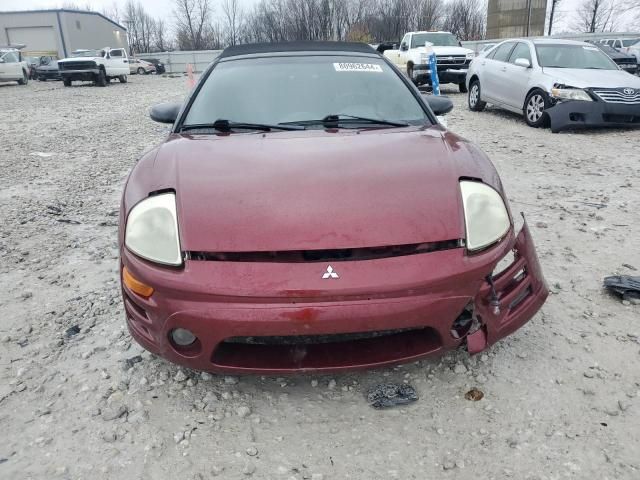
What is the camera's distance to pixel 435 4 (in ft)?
182

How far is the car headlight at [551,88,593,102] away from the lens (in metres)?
7.69

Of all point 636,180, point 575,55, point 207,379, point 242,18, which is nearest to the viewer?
point 207,379

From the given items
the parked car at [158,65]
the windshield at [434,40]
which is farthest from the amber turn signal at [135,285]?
the parked car at [158,65]

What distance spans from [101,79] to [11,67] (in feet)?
15.0

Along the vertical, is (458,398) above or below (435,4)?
below

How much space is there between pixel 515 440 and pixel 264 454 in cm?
88

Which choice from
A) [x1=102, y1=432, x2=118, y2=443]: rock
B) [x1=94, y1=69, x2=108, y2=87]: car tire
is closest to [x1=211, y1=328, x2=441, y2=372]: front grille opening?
[x1=102, y1=432, x2=118, y2=443]: rock

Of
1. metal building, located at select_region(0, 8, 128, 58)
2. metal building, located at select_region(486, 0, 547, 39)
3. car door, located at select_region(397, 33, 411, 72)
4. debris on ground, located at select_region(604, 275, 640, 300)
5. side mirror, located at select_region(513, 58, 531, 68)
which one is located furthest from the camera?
metal building, located at select_region(486, 0, 547, 39)

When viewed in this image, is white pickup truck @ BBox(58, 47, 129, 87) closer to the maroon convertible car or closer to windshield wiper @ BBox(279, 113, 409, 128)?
windshield wiper @ BBox(279, 113, 409, 128)

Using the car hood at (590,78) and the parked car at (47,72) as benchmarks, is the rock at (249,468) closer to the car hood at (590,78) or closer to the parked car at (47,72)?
the car hood at (590,78)

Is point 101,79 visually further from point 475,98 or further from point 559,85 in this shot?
point 559,85

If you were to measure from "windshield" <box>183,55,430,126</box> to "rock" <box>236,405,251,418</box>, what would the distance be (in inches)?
58.0

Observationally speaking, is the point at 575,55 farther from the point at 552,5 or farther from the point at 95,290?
the point at 552,5

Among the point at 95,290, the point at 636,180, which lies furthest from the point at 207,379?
the point at 636,180
